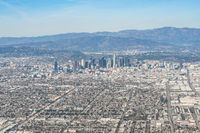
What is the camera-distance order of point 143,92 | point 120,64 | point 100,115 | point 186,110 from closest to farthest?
1. point 100,115
2. point 186,110
3. point 143,92
4. point 120,64

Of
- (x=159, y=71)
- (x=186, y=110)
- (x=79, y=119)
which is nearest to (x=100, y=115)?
(x=79, y=119)

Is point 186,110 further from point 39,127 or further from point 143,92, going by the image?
point 39,127

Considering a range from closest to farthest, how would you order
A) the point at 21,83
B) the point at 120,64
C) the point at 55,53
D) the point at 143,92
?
1. the point at 143,92
2. the point at 21,83
3. the point at 120,64
4. the point at 55,53

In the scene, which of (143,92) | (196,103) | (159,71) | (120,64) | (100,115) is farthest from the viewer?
(120,64)

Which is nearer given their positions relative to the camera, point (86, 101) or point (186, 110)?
point (186, 110)

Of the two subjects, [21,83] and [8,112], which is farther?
[21,83]

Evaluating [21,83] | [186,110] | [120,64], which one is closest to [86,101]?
[186,110]

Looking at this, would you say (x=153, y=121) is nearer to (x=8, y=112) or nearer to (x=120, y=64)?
(x=8, y=112)

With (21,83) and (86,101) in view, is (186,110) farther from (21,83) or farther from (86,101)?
(21,83)

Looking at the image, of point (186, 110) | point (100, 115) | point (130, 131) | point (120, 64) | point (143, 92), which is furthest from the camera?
point (120, 64)
